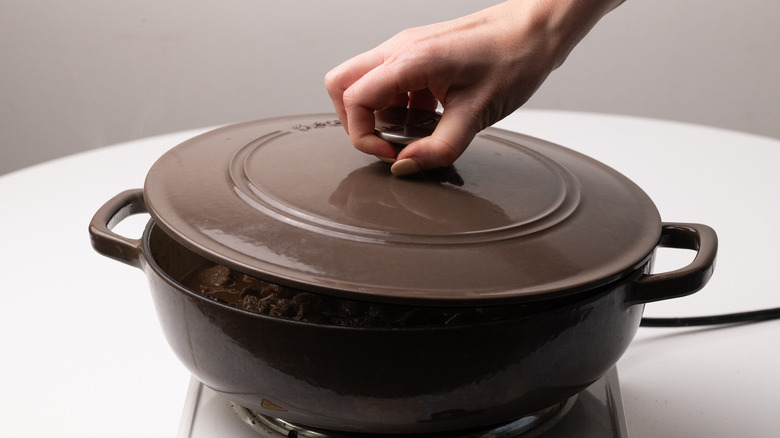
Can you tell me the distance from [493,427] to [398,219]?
9.0 inches

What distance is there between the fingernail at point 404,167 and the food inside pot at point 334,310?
0.17m

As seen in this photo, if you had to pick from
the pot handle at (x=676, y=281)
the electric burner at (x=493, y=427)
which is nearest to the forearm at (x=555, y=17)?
the pot handle at (x=676, y=281)

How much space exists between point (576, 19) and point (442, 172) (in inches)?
9.1

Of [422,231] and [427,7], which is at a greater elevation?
[422,231]

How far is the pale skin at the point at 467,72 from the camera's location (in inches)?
33.2

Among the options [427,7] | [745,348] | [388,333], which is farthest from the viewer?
[427,7]

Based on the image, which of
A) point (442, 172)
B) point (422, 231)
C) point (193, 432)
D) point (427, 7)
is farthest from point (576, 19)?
point (427, 7)

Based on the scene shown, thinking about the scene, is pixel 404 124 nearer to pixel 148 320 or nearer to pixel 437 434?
pixel 437 434

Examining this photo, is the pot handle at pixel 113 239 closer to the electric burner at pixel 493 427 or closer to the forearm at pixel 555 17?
the electric burner at pixel 493 427

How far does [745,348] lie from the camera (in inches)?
42.1

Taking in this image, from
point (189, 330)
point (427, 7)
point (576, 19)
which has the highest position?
point (576, 19)

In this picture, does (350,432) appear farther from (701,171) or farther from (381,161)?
(701,171)

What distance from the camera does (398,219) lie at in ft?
2.40

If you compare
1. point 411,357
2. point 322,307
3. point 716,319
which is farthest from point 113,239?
point 716,319
